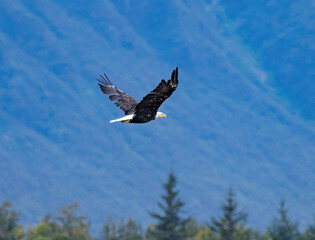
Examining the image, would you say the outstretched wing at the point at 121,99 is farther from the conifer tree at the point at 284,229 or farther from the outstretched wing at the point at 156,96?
the conifer tree at the point at 284,229

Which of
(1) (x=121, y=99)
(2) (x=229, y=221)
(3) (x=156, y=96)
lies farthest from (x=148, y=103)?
(2) (x=229, y=221)

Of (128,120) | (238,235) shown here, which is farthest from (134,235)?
(128,120)

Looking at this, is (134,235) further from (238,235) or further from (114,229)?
(238,235)

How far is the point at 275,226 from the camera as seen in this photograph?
1818 inches

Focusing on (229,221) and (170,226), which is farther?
(170,226)

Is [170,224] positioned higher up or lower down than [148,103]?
higher up

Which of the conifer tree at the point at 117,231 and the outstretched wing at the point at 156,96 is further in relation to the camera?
the conifer tree at the point at 117,231

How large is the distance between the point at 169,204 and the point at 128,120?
3639 centimetres

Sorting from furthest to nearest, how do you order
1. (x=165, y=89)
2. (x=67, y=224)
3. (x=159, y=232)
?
1. (x=67, y=224)
2. (x=159, y=232)
3. (x=165, y=89)

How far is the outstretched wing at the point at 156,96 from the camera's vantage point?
55.6 ft

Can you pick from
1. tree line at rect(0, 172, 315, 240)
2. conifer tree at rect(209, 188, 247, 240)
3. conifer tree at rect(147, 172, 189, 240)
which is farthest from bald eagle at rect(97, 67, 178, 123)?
conifer tree at rect(147, 172, 189, 240)

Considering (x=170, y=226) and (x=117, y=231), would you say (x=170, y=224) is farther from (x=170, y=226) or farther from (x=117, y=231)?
(x=117, y=231)

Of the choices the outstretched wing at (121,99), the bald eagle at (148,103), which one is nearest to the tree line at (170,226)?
the outstretched wing at (121,99)

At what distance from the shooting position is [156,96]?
58.6 ft
